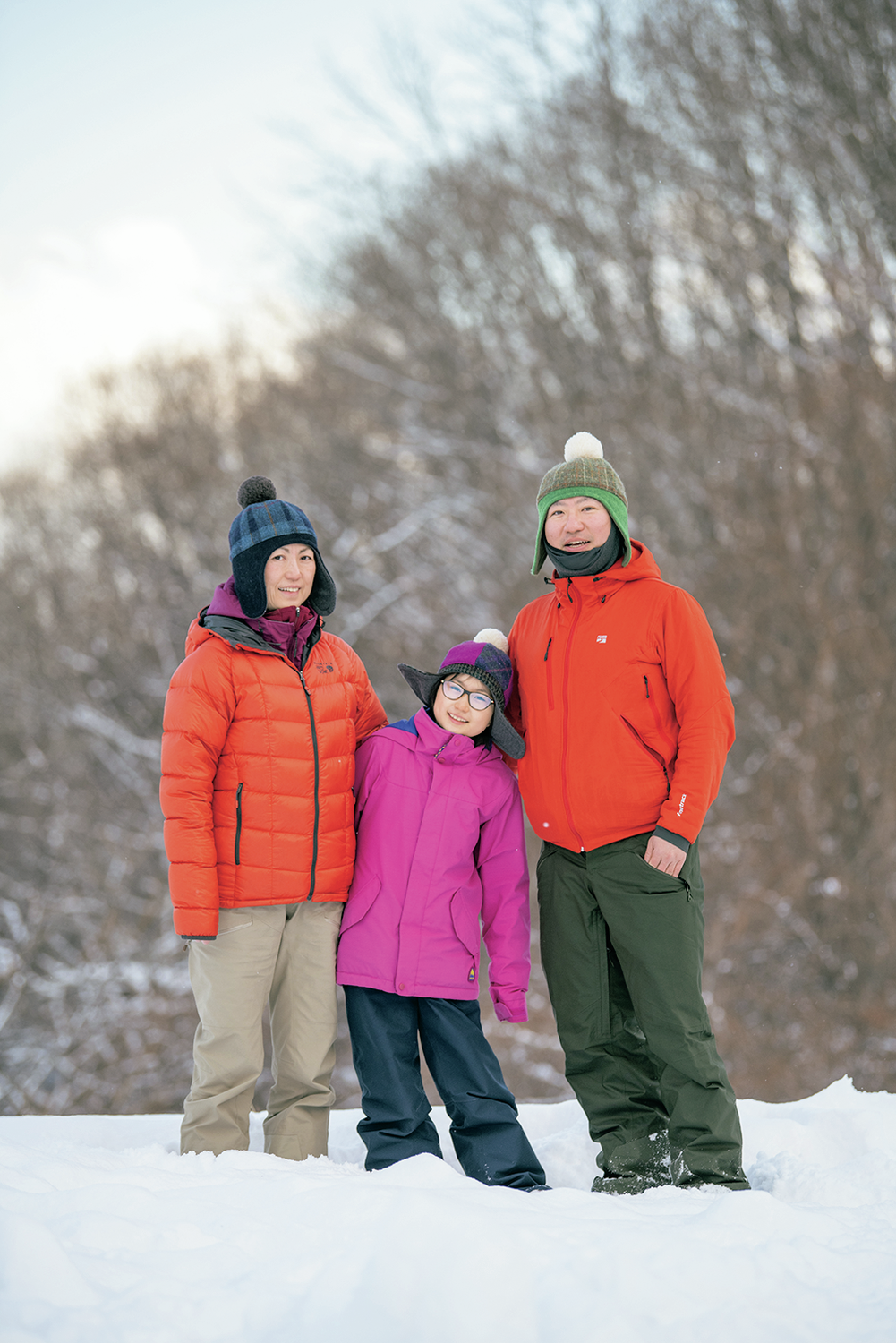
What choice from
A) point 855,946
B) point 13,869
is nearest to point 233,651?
point 855,946

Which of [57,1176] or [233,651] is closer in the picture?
[57,1176]

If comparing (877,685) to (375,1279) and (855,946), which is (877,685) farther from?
(375,1279)

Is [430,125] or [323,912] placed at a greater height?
[430,125]

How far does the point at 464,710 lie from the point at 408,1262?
1357 mm

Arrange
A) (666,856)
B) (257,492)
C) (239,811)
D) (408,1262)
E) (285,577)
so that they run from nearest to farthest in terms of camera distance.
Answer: (408,1262) < (666,856) < (239,811) < (285,577) < (257,492)

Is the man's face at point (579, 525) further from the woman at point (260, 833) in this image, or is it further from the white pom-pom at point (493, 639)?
the woman at point (260, 833)

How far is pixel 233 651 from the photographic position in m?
2.68

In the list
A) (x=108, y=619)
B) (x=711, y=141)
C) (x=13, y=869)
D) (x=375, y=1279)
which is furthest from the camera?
(x=108, y=619)

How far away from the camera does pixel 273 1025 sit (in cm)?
277

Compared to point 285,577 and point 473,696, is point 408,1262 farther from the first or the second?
point 285,577

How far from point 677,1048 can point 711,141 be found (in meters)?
12.7

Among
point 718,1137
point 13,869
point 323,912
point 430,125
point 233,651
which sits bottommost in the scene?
point 13,869

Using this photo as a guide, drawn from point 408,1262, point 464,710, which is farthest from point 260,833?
point 408,1262

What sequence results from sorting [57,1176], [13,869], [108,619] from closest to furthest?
[57,1176], [13,869], [108,619]
